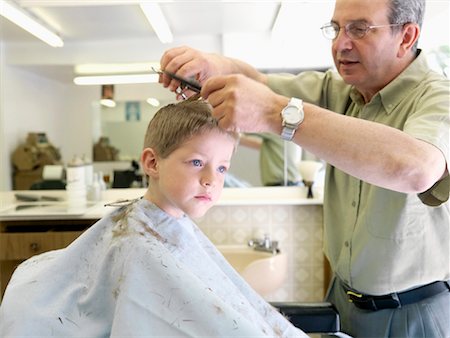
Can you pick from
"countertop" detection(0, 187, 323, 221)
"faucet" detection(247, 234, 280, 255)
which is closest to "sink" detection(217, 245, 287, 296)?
"faucet" detection(247, 234, 280, 255)

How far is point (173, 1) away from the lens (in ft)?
6.33

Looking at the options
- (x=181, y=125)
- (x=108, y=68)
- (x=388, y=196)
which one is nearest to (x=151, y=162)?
(x=181, y=125)

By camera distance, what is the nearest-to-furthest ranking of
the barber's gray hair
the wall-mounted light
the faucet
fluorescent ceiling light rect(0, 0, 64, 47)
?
the barber's gray hair < fluorescent ceiling light rect(0, 0, 64, 47) < the faucet < the wall-mounted light

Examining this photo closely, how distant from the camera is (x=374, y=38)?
1.10 metres

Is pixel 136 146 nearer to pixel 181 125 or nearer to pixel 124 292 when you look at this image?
pixel 181 125

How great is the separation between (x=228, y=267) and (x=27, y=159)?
66.4 inches

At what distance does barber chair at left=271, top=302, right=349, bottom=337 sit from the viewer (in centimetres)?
121

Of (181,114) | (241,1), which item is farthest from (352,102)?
(241,1)

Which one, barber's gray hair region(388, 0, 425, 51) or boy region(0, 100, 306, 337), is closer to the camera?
boy region(0, 100, 306, 337)

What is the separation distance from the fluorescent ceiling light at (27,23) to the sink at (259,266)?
60.2 inches

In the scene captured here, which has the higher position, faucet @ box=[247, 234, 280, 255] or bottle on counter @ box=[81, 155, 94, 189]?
bottle on counter @ box=[81, 155, 94, 189]

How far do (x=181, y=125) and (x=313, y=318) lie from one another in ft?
2.36

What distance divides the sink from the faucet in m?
0.02

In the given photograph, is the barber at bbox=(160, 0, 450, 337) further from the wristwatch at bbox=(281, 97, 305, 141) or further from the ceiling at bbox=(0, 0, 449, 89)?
the ceiling at bbox=(0, 0, 449, 89)
